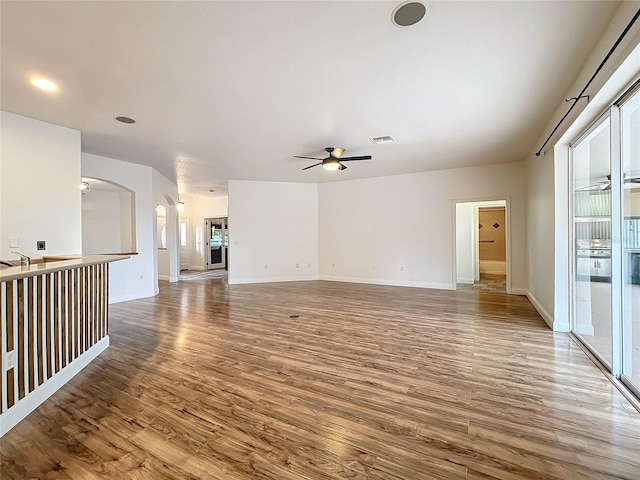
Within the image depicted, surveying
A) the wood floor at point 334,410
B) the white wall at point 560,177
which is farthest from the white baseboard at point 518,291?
the wood floor at point 334,410

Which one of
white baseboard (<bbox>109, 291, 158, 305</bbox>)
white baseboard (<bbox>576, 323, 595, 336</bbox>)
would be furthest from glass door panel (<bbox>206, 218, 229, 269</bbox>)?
white baseboard (<bbox>576, 323, 595, 336</bbox>)

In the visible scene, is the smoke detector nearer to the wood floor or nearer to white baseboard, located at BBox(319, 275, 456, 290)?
the wood floor

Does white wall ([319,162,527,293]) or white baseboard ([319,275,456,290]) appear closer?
white wall ([319,162,527,293])

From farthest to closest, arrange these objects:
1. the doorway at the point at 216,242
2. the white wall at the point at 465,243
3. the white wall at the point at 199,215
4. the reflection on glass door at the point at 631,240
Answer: the doorway at the point at 216,242, the white wall at the point at 199,215, the white wall at the point at 465,243, the reflection on glass door at the point at 631,240

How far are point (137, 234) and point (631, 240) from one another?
7.33m

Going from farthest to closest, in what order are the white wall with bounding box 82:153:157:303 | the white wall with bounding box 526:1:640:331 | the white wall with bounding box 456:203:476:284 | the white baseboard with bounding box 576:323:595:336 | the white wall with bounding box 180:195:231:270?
1. the white wall with bounding box 180:195:231:270
2. the white wall with bounding box 456:203:476:284
3. the white wall with bounding box 82:153:157:303
4. the white baseboard with bounding box 576:323:595:336
5. the white wall with bounding box 526:1:640:331

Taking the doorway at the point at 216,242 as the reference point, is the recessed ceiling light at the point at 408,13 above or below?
above

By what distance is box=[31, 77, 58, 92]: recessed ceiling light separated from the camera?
267 centimetres

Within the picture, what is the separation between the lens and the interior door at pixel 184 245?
1062 cm

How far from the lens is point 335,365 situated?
9.08ft

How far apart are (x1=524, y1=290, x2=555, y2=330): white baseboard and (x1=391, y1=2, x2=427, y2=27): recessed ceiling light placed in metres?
4.03

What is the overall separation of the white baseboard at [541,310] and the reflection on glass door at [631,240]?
1.47m

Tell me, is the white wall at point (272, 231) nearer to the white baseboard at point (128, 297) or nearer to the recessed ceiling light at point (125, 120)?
the white baseboard at point (128, 297)

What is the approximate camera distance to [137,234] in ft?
19.3
